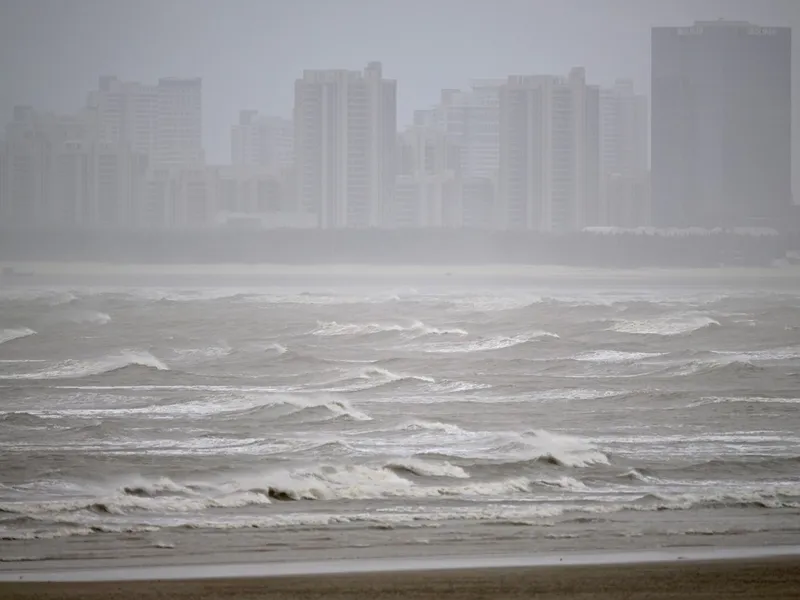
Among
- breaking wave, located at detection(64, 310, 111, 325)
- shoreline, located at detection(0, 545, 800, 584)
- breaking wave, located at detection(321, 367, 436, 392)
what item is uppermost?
breaking wave, located at detection(64, 310, 111, 325)

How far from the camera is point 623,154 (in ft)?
23.6

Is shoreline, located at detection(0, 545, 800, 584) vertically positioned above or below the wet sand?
below

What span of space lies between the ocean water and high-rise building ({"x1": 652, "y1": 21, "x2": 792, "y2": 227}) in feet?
2.17

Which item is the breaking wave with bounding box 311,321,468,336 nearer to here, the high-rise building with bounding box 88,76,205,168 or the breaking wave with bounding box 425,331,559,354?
the breaking wave with bounding box 425,331,559,354

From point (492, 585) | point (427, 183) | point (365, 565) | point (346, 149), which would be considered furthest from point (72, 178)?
point (492, 585)

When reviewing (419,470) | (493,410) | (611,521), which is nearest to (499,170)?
(493,410)

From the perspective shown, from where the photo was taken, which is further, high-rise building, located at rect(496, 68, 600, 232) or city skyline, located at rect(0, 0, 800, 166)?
high-rise building, located at rect(496, 68, 600, 232)

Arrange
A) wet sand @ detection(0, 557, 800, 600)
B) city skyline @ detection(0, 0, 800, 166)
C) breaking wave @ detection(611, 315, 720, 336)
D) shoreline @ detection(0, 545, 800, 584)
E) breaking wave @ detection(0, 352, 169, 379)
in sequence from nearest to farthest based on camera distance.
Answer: wet sand @ detection(0, 557, 800, 600) → shoreline @ detection(0, 545, 800, 584) → city skyline @ detection(0, 0, 800, 166) → breaking wave @ detection(0, 352, 169, 379) → breaking wave @ detection(611, 315, 720, 336)

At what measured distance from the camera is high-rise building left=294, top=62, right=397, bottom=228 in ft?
23.1

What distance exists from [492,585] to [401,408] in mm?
2511

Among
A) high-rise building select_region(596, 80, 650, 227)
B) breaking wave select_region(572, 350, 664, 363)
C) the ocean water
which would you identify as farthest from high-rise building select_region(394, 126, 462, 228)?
breaking wave select_region(572, 350, 664, 363)

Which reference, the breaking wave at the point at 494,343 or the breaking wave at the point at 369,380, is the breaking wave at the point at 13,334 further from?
the breaking wave at the point at 494,343

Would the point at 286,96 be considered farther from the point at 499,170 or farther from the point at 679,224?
the point at 679,224

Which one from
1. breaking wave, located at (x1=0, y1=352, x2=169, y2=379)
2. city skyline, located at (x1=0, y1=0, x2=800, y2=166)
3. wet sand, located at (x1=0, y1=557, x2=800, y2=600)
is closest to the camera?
wet sand, located at (x1=0, y1=557, x2=800, y2=600)
